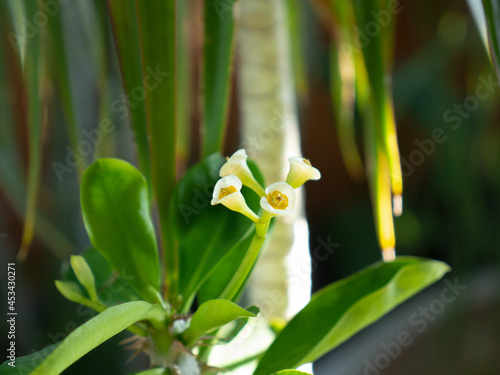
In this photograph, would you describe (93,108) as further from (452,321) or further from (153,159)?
(153,159)

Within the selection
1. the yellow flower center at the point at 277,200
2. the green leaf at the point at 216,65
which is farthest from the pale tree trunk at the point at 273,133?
the yellow flower center at the point at 277,200

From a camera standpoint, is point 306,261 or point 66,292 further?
point 306,261

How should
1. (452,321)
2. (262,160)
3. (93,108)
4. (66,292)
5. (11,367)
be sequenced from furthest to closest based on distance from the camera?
(93,108) → (452,321) → (262,160) → (66,292) → (11,367)

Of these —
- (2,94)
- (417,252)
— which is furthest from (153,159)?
(417,252)

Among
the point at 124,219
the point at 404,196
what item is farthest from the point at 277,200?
the point at 404,196

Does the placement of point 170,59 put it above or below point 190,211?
above

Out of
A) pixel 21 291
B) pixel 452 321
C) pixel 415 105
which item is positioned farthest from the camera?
pixel 415 105

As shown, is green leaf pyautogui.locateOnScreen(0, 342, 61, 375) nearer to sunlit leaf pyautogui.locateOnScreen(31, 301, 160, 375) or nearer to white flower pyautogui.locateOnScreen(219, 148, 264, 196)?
sunlit leaf pyautogui.locateOnScreen(31, 301, 160, 375)
